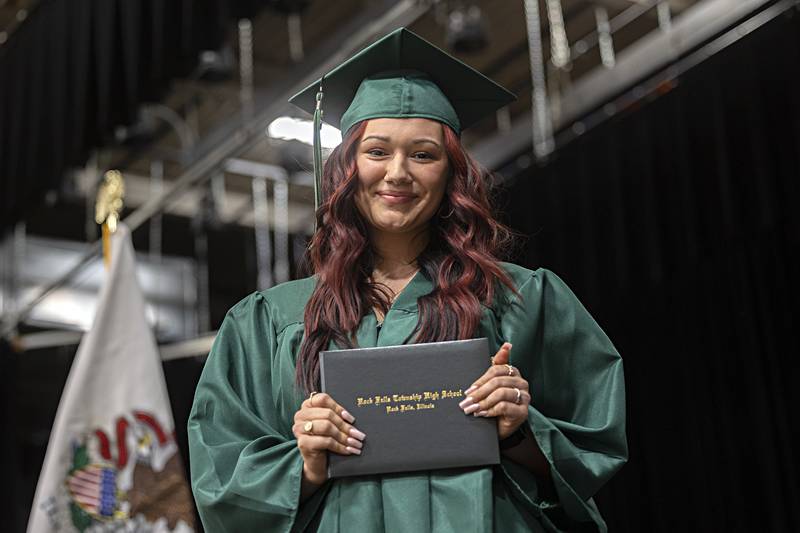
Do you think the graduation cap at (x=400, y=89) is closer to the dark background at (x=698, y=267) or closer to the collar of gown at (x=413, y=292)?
the collar of gown at (x=413, y=292)

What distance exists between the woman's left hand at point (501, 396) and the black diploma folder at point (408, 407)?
2cm

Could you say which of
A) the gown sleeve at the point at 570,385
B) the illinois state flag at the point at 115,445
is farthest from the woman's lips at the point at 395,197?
the illinois state flag at the point at 115,445

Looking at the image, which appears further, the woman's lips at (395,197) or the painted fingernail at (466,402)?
the woman's lips at (395,197)

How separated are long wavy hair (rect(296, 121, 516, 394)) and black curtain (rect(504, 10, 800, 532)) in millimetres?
2498

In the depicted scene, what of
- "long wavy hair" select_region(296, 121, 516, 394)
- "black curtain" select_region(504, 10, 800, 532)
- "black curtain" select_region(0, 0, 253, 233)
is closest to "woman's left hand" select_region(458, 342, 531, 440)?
"long wavy hair" select_region(296, 121, 516, 394)

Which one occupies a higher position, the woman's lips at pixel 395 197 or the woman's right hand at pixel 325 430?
the woman's lips at pixel 395 197

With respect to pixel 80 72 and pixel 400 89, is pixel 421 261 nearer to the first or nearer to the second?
pixel 400 89

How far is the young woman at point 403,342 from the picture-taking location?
173 centimetres

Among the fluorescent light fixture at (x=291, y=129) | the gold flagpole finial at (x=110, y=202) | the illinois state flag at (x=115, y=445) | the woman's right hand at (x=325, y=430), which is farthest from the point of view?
the fluorescent light fixture at (x=291, y=129)

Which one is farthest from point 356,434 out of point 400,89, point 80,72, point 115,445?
point 80,72

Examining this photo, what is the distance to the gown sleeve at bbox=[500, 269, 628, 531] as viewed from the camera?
1.78m

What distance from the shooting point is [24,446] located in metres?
7.66

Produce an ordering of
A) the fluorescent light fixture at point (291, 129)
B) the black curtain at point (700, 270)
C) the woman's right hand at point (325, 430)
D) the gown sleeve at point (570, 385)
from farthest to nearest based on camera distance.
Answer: the fluorescent light fixture at point (291, 129), the black curtain at point (700, 270), the gown sleeve at point (570, 385), the woman's right hand at point (325, 430)

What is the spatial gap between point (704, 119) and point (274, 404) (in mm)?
3228
